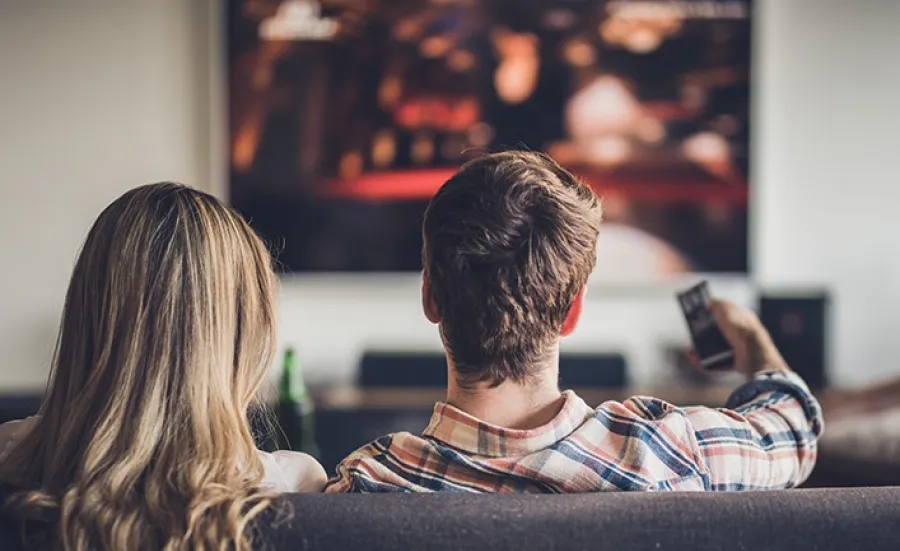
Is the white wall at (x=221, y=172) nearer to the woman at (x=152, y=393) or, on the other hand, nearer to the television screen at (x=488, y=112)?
the television screen at (x=488, y=112)

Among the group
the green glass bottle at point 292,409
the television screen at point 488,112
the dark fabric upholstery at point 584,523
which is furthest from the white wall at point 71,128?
the dark fabric upholstery at point 584,523

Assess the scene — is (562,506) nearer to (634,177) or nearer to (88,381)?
(88,381)

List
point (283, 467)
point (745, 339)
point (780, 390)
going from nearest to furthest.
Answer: point (283, 467), point (780, 390), point (745, 339)

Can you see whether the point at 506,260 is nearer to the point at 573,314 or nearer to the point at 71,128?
the point at 573,314

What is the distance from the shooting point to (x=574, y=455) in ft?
3.56

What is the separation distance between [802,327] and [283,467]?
277cm

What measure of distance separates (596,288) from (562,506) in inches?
112

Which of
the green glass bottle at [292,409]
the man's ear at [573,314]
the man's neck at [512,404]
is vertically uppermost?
the man's ear at [573,314]

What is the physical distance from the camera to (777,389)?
1306mm

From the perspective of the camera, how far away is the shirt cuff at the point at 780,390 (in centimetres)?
129

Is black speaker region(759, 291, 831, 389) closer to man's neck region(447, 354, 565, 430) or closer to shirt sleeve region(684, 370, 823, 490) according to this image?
shirt sleeve region(684, 370, 823, 490)

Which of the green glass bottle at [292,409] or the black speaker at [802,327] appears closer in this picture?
the green glass bottle at [292,409]

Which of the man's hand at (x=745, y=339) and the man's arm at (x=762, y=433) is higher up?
the man's hand at (x=745, y=339)

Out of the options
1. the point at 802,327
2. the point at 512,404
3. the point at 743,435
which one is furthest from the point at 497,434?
the point at 802,327
